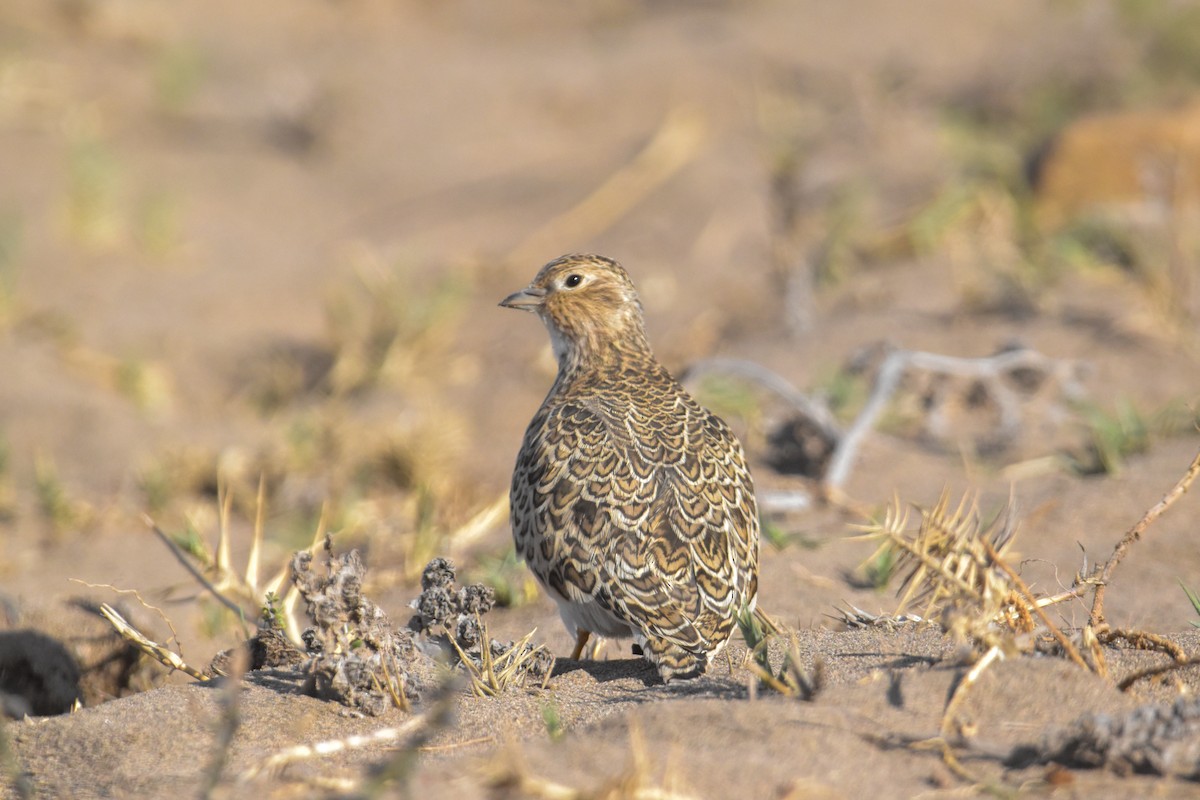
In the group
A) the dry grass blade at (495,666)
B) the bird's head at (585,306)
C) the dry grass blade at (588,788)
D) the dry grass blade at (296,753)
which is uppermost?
the bird's head at (585,306)

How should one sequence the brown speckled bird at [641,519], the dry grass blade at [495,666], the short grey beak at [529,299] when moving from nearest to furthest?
1. the dry grass blade at [495,666]
2. the brown speckled bird at [641,519]
3. the short grey beak at [529,299]

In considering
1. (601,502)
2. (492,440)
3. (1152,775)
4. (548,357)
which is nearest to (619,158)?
(548,357)

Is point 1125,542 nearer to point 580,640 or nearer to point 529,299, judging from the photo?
point 580,640

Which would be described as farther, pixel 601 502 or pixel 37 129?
pixel 37 129

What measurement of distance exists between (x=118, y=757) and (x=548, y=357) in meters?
5.83

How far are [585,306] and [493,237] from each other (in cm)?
578

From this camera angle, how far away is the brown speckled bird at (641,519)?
13.2ft

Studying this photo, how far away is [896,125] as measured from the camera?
1214cm

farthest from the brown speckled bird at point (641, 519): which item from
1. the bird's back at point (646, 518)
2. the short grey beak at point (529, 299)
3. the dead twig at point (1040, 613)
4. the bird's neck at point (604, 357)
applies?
the dead twig at point (1040, 613)

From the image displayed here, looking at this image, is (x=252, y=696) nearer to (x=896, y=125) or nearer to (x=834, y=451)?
(x=834, y=451)

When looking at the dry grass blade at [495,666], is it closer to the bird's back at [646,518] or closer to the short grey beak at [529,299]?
the bird's back at [646,518]

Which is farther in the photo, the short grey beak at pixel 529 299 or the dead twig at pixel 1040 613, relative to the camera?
the short grey beak at pixel 529 299

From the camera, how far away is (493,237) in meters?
11.1

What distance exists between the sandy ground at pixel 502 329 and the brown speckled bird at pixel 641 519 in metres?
0.22
